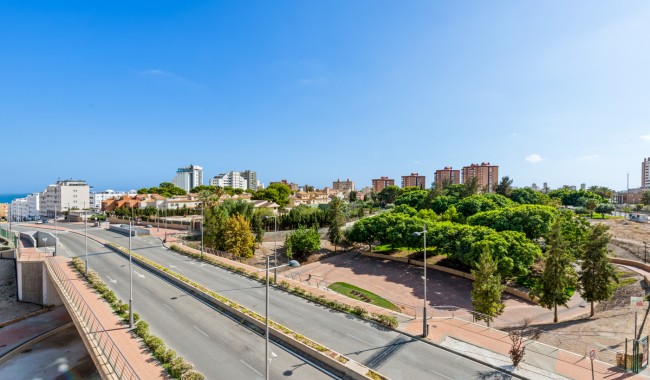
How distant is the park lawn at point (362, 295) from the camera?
3117 cm

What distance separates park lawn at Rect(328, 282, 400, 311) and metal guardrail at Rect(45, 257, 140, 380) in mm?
20694

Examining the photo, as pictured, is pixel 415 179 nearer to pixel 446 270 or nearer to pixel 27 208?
pixel 446 270

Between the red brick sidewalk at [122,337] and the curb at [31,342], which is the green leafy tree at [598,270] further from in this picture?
the curb at [31,342]

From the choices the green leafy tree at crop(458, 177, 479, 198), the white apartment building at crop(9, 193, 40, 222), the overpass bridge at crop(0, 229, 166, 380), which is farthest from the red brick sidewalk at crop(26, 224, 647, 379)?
the white apartment building at crop(9, 193, 40, 222)

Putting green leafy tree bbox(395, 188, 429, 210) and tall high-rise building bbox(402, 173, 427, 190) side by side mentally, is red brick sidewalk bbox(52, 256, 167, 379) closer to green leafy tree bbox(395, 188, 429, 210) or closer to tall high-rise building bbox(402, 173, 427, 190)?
green leafy tree bbox(395, 188, 429, 210)

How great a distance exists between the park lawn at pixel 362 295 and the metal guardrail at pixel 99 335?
67.9 ft

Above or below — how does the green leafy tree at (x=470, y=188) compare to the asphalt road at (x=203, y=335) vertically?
above

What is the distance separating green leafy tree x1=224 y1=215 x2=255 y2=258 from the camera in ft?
151

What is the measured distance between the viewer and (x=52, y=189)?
132750 mm

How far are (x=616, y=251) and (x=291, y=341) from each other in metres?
58.2

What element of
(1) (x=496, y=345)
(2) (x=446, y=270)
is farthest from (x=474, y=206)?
(1) (x=496, y=345)

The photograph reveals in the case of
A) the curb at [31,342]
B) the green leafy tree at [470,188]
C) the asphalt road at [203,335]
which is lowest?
the curb at [31,342]

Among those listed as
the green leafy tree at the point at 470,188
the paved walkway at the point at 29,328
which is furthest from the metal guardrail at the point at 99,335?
the green leafy tree at the point at 470,188

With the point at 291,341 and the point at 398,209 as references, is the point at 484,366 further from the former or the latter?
the point at 398,209
